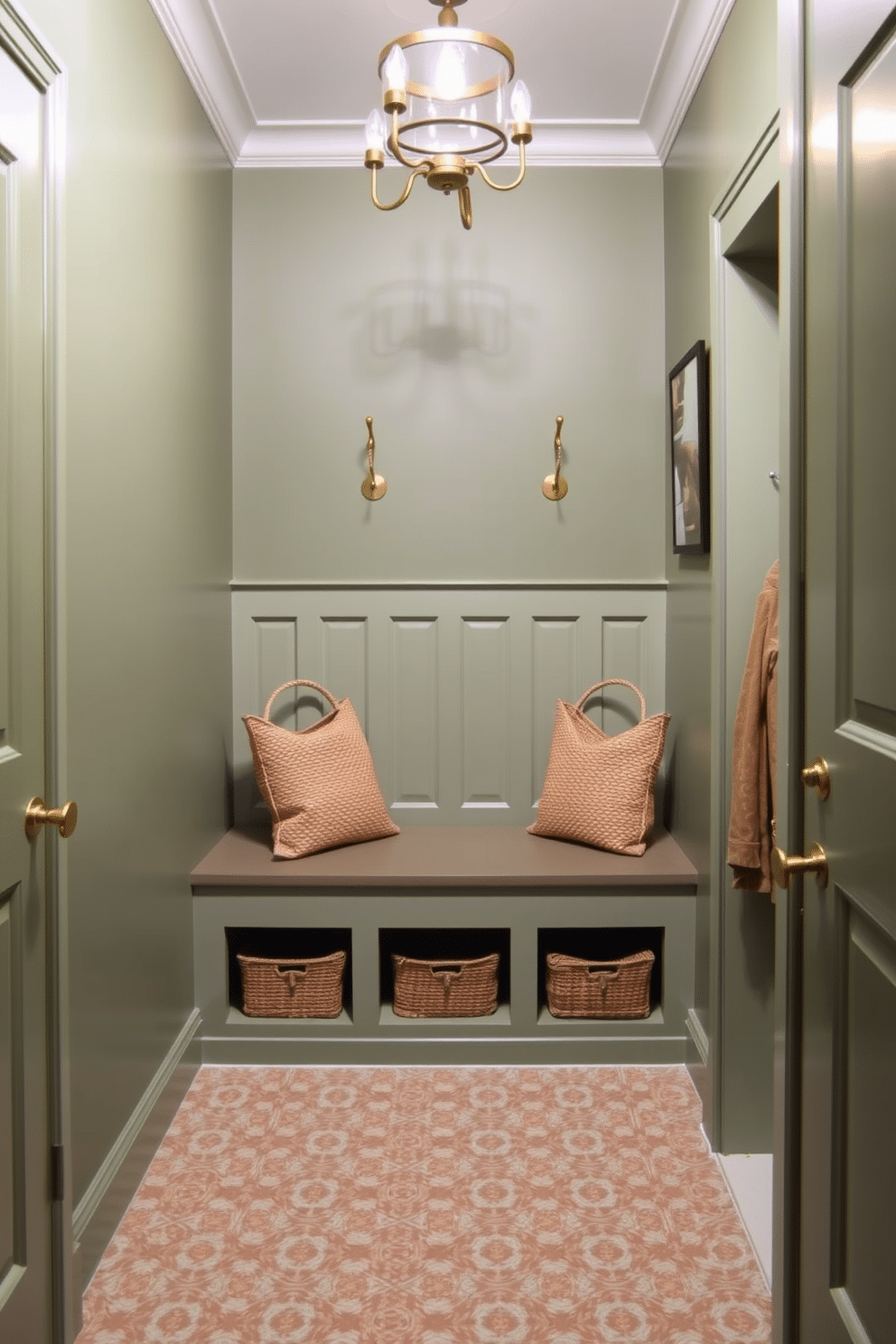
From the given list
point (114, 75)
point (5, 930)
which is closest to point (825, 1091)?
point (5, 930)

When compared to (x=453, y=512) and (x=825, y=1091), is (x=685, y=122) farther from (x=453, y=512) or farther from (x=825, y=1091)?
(x=825, y=1091)

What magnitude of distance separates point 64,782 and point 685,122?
239cm

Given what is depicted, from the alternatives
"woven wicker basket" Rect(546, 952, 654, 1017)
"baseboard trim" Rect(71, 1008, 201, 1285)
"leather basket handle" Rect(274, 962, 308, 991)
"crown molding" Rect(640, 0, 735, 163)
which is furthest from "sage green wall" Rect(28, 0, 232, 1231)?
"crown molding" Rect(640, 0, 735, 163)

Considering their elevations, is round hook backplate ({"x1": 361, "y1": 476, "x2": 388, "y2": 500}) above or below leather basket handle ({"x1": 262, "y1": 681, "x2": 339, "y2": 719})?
above

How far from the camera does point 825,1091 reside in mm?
1256

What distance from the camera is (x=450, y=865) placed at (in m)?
2.77

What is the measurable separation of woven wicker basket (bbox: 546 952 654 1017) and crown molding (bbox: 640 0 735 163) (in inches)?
90.1

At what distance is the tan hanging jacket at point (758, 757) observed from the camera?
2.13 metres

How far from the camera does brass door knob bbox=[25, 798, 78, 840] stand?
4.94 ft

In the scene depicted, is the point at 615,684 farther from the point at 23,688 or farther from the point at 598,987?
the point at 23,688

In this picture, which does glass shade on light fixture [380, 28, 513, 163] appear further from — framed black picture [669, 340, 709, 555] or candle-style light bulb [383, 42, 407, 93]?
framed black picture [669, 340, 709, 555]

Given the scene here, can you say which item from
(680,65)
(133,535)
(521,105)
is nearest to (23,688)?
(133,535)

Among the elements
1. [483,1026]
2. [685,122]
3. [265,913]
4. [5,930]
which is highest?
[685,122]

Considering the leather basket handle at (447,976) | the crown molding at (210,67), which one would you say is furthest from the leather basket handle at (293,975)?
the crown molding at (210,67)
